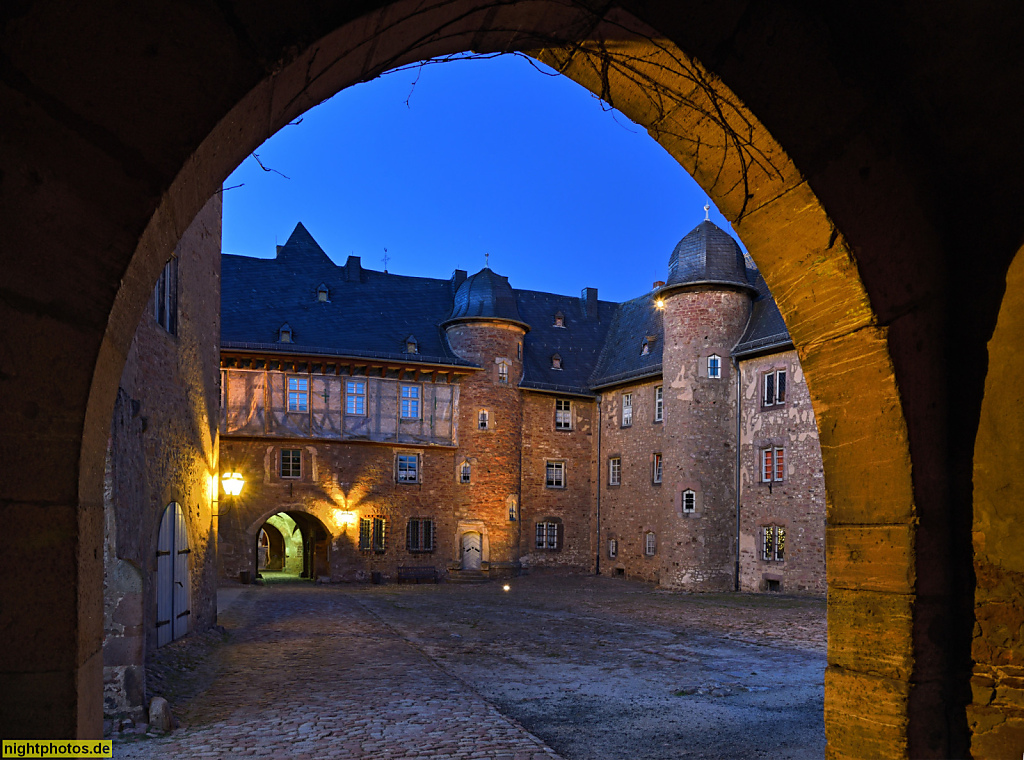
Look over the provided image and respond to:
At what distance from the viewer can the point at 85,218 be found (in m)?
1.75

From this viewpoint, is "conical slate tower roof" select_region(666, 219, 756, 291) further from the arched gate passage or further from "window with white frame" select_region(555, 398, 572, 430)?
the arched gate passage

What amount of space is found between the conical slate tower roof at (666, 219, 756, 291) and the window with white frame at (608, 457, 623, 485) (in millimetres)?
7308

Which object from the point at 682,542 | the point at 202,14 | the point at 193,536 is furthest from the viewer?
the point at 682,542

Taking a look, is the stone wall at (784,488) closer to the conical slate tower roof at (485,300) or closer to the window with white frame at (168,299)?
the conical slate tower roof at (485,300)

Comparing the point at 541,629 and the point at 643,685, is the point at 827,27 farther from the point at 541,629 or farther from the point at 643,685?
the point at 541,629

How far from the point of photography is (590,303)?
34.0 m

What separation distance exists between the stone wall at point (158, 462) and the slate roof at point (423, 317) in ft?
41.1

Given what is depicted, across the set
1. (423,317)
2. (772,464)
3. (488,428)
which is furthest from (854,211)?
(423,317)

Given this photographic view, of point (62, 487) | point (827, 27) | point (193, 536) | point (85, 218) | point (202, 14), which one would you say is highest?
point (827, 27)

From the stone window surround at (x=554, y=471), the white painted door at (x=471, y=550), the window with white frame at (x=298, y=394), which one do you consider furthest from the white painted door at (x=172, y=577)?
the stone window surround at (x=554, y=471)

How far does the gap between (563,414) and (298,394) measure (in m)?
10.0

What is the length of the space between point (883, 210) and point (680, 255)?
22646mm

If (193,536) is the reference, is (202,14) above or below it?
above

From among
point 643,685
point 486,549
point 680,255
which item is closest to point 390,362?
point 486,549
